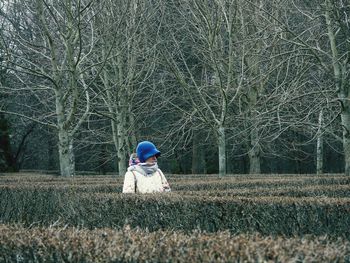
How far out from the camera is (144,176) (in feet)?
26.0

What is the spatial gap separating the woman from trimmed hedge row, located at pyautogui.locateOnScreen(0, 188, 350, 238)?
0.42 m

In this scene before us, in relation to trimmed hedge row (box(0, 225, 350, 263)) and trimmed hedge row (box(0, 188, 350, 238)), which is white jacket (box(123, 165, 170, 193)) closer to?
trimmed hedge row (box(0, 188, 350, 238))

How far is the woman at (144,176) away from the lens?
7.71 m

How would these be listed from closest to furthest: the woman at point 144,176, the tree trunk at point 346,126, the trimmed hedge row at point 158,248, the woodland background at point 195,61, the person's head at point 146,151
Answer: the trimmed hedge row at point 158,248, the person's head at point 146,151, the woman at point 144,176, the tree trunk at point 346,126, the woodland background at point 195,61

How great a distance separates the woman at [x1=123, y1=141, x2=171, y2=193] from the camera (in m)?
7.71

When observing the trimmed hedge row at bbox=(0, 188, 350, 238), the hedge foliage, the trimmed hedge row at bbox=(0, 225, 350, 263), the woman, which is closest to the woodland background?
the woman

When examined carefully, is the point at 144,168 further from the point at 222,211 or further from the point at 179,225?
the point at 222,211

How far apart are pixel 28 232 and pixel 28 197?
5252 mm

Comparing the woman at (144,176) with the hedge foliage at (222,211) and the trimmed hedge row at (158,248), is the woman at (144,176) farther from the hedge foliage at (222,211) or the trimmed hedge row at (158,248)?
the trimmed hedge row at (158,248)

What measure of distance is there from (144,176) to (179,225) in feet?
4.46

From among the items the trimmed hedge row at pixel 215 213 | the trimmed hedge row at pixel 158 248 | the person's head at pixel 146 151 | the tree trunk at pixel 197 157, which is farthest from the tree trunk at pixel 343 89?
the tree trunk at pixel 197 157

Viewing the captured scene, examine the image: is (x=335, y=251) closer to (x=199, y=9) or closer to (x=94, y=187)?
(x=94, y=187)

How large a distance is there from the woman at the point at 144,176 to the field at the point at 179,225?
451 millimetres

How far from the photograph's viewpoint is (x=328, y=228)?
238 inches
